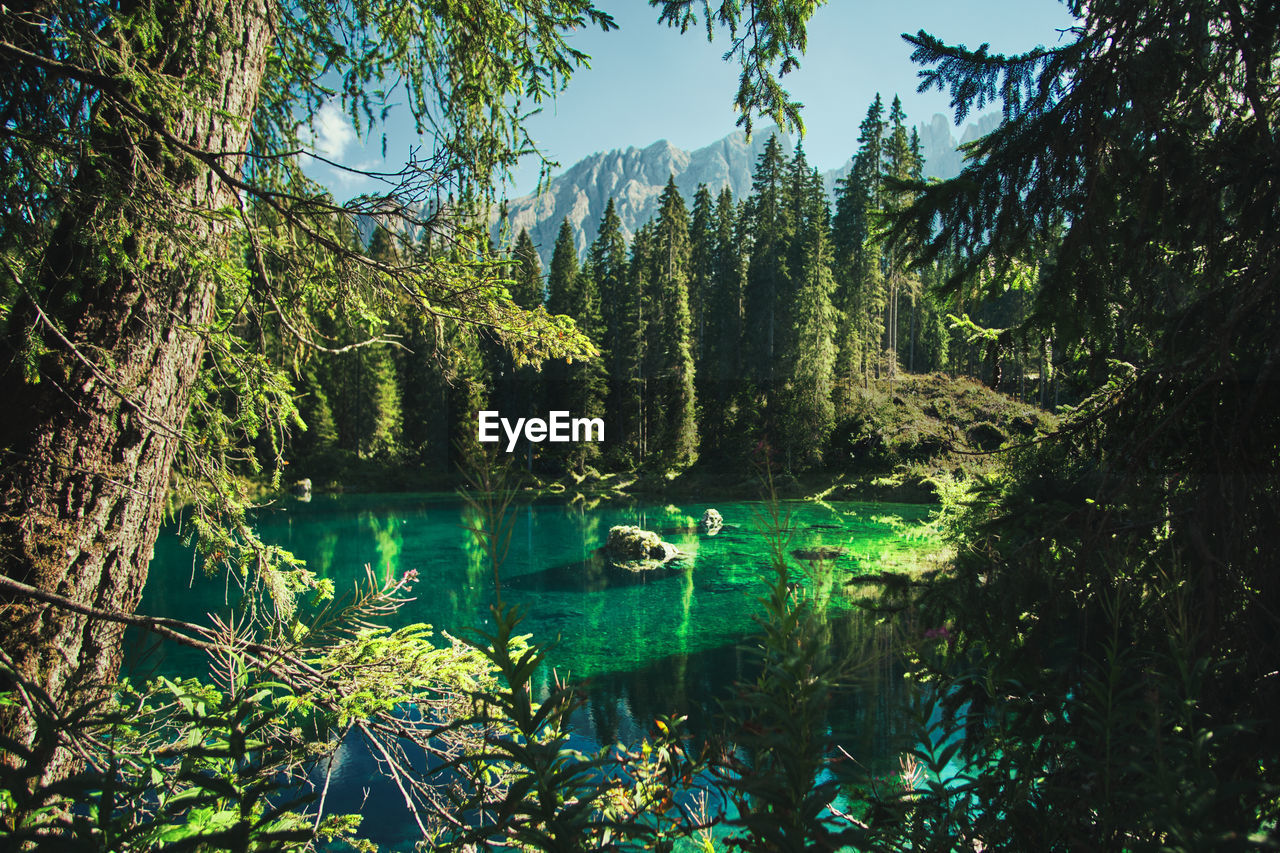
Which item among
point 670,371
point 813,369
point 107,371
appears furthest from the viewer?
point 670,371

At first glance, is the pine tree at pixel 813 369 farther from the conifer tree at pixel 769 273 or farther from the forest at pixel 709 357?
the conifer tree at pixel 769 273

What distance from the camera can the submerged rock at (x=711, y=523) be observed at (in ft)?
68.1

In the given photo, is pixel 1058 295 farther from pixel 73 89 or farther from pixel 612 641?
pixel 612 641

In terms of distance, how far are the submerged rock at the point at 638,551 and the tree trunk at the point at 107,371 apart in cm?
1430

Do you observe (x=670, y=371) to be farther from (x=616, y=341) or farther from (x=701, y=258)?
(x=701, y=258)

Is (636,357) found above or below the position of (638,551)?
above

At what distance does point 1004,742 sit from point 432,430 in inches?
1419

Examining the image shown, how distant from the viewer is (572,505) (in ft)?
91.8

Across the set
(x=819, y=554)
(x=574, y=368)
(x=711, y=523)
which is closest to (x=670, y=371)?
(x=574, y=368)

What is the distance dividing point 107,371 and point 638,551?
49.5ft

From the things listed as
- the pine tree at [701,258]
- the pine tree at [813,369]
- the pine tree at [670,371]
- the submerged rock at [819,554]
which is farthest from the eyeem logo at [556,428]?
the submerged rock at [819,554]

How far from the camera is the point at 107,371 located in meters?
2.48

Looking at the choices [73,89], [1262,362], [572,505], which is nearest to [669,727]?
[1262,362]

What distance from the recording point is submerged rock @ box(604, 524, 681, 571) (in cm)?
1667
